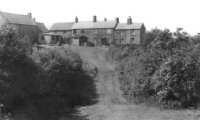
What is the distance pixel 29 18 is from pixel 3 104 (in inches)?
2269

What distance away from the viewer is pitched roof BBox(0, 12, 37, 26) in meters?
79.3

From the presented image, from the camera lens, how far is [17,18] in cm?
8238

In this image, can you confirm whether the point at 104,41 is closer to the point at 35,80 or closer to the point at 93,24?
the point at 93,24

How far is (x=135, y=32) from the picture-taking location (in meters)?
88.6

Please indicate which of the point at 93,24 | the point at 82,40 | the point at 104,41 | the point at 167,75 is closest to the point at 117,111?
the point at 167,75

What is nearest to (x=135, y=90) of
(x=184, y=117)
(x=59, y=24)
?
(x=184, y=117)

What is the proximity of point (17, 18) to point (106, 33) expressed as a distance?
2406cm

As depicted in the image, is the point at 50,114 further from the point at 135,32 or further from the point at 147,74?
the point at 135,32

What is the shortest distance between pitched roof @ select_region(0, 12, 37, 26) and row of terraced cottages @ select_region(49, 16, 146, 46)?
11.0m

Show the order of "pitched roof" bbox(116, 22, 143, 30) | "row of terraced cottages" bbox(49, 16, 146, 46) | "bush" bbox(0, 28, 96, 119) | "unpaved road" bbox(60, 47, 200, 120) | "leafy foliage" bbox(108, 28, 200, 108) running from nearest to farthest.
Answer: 1. "bush" bbox(0, 28, 96, 119)
2. "unpaved road" bbox(60, 47, 200, 120)
3. "leafy foliage" bbox(108, 28, 200, 108)
4. "pitched roof" bbox(116, 22, 143, 30)
5. "row of terraced cottages" bbox(49, 16, 146, 46)

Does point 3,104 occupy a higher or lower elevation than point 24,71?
lower

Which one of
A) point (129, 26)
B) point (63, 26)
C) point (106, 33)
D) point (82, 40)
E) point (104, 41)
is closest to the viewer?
point (129, 26)

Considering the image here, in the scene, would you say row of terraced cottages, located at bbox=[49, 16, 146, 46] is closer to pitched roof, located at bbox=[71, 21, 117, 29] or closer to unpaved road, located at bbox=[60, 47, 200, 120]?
pitched roof, located at bbox=[71, 21, 117, 29]

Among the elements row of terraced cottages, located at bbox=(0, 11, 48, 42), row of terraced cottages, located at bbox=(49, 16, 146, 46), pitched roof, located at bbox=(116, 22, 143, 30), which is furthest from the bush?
pitched roof, located at bbox=(116, 22, 143, 30)
